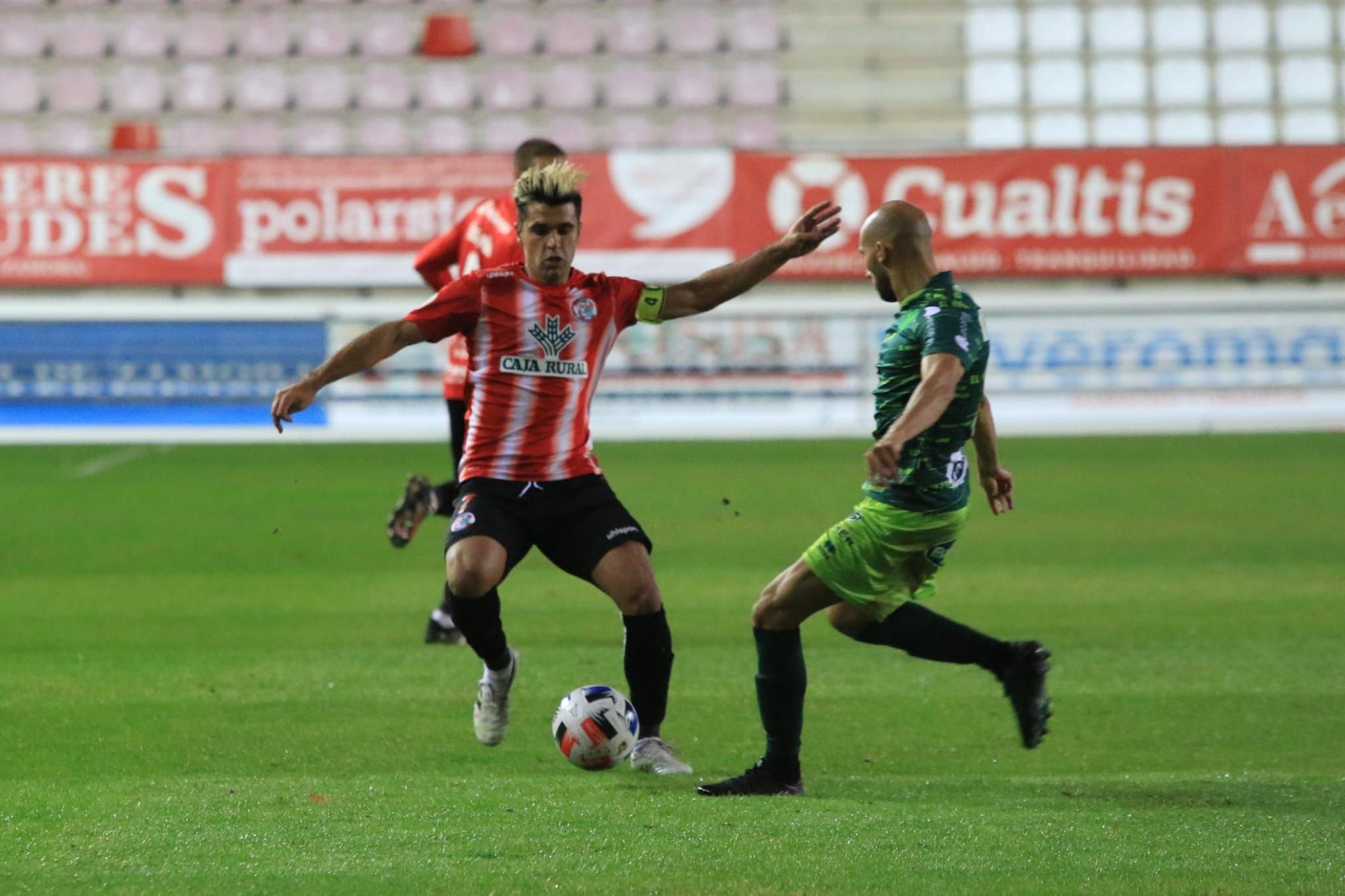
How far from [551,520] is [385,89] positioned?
20690 mm

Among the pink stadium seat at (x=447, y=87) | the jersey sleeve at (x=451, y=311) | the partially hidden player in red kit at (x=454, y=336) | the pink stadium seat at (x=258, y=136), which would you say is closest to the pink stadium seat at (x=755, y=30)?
the pink stadium seat at (x=447, y=87)

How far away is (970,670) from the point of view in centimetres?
773

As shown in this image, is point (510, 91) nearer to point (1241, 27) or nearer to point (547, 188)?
point (1241, 27)

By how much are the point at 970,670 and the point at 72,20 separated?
21904 millimetres

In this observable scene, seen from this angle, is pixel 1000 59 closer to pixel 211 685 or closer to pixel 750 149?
pixel 750 149

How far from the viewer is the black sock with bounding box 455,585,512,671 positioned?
5.74 meters

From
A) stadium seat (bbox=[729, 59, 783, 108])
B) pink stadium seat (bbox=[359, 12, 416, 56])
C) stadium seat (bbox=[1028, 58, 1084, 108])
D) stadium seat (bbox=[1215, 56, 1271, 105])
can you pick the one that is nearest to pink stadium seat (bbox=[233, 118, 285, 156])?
pink stadium seat (bbox=[359, 12, 416, 56])

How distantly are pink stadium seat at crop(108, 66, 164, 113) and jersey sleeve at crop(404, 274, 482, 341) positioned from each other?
68.9ft

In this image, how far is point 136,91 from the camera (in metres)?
25.5

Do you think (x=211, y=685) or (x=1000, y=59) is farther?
(x=1000, y=59)

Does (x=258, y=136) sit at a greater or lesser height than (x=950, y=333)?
greater

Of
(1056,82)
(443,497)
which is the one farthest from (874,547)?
(1056,82)

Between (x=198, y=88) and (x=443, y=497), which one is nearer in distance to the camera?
(x=443, y=497)

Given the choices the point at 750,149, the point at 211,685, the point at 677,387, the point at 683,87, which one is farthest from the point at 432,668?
the point at 683,87
